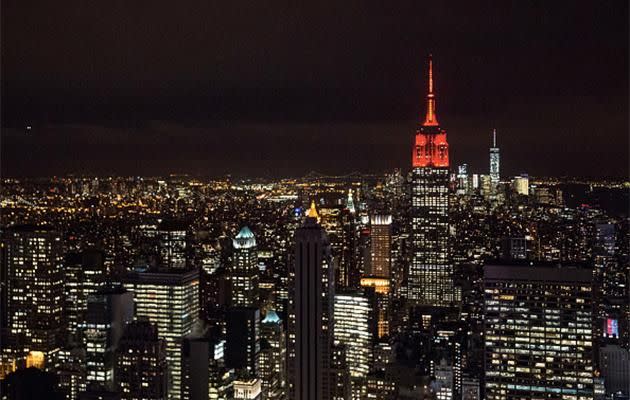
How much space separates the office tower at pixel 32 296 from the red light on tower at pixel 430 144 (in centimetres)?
651

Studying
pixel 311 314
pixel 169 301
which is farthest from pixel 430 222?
pixel 169 301

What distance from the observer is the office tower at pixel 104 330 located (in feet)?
38.2

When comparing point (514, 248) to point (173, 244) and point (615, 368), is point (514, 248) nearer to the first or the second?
point (615, 368)

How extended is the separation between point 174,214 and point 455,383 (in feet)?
16.2

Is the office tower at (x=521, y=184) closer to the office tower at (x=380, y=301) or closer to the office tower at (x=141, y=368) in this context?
the office tower at (x=380, y=301)

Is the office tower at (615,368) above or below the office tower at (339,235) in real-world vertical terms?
below

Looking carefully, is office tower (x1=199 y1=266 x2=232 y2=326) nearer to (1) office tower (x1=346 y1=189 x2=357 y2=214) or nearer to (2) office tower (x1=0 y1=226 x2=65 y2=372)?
(2) office tower (x1=0 y1=226 x2=65 y2=372)

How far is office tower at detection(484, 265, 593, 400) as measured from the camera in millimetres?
11594

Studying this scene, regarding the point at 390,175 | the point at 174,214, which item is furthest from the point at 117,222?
the point at 390,175

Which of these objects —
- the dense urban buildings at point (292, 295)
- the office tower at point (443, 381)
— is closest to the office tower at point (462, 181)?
the dense urban buildings at point (292, 295)

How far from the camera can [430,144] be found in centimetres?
1931

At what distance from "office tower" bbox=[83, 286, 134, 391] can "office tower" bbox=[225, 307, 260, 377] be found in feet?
5.60

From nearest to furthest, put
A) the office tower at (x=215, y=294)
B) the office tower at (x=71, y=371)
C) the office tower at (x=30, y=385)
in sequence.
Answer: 1. the office tower at (x=30, y=385)
2. the office tower at (x=71, y=371)
3. the office tower at (x=215, y=294)

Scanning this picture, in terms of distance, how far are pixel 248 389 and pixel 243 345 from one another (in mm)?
1065
